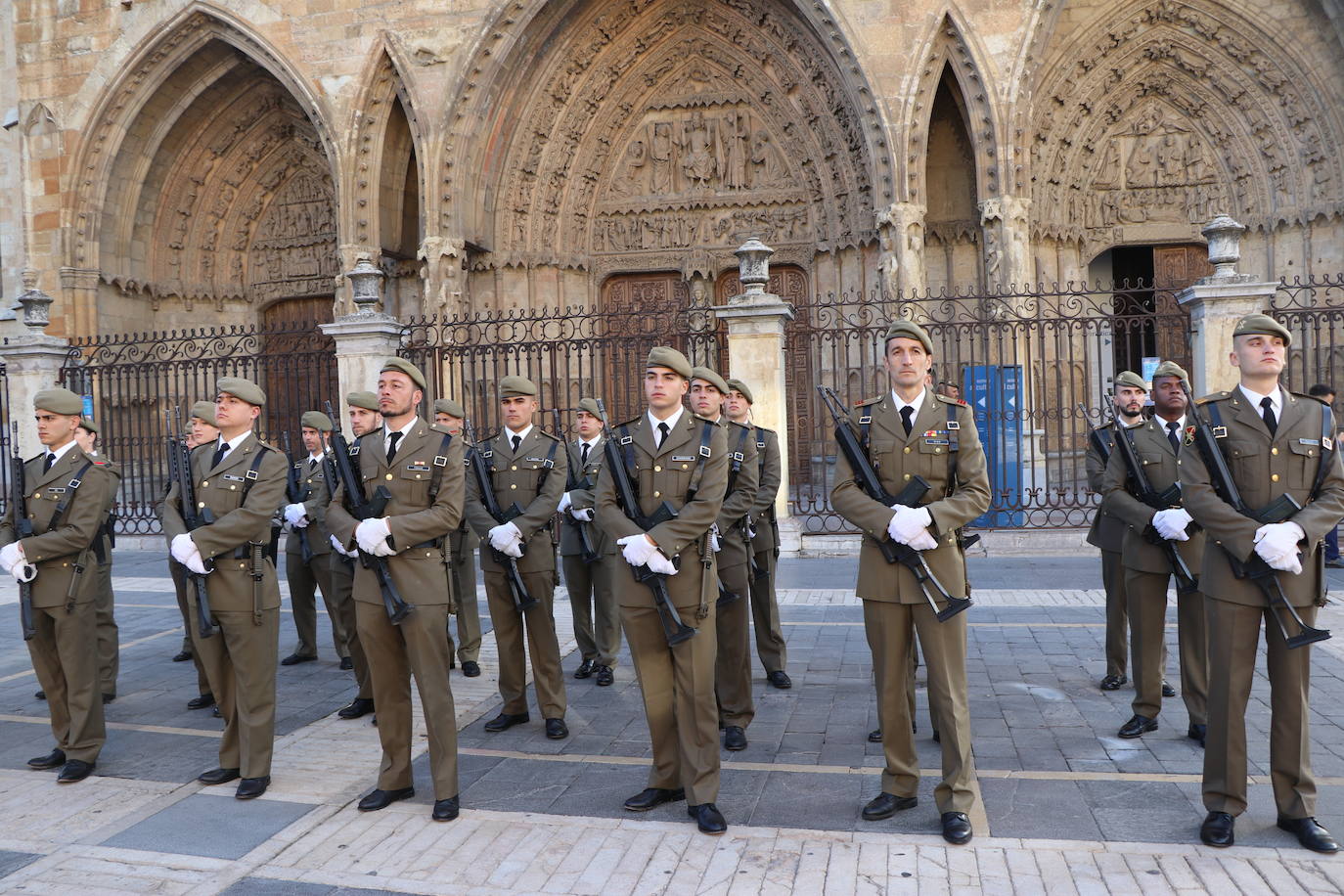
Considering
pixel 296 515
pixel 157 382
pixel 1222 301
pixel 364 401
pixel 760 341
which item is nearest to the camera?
pixel 364 401

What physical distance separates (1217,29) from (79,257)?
17.8 meters

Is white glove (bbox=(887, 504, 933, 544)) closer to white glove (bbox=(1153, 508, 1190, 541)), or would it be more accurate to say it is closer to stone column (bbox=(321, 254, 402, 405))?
white glove (bbox=(1153, 508, 1190, 541))

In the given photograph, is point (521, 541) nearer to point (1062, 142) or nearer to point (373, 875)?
point (373, 875)

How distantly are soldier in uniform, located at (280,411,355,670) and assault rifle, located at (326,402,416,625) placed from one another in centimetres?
214

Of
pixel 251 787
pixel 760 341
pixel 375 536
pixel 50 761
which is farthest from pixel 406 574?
pixel 760 341

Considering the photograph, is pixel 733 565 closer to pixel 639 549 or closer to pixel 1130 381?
pixel 639 549

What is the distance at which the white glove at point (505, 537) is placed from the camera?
17.1 ft

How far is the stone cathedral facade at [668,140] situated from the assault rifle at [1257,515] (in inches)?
416

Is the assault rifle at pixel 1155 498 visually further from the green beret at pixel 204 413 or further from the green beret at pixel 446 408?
the green beret at pixel 204 413

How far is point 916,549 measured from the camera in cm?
387

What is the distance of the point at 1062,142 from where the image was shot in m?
15.5

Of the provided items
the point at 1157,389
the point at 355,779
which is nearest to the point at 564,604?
the point at 355,779

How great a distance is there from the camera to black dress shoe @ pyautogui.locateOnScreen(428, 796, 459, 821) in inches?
163

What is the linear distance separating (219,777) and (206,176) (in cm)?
1618
